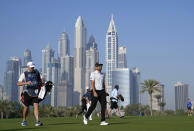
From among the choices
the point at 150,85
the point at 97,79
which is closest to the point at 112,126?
the point at 97,79

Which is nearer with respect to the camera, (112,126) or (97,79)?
(112,126)

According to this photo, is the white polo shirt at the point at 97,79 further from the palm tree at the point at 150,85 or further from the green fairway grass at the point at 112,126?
the palm tree at the point at 150,85

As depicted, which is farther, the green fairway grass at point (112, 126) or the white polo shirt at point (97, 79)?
the white polo shirt at point (97, 79)

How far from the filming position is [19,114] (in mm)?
83375

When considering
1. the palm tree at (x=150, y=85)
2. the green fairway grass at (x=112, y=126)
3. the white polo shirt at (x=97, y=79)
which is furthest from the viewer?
the palm tree at (x=150, y=85)

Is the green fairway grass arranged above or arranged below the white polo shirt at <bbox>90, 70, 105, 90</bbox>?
below

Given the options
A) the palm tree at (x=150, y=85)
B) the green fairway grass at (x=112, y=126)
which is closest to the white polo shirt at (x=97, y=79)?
the green fairway grass at (x=112, y=126)

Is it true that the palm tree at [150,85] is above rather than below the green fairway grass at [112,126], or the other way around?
above

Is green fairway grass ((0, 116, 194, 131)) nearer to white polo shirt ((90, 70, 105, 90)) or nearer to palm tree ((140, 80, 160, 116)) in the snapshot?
white polo shirt ((90, 70, 105, 90))

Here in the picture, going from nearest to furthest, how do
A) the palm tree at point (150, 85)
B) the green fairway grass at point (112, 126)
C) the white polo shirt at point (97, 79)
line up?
the green fairway grass at point (112, 126), the white polo shirt at point (97, 79), the palm tree at point (150, 85)

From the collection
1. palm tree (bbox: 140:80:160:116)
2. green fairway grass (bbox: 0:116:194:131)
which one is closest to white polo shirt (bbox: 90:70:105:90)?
green fairway grass (bbox: 0:116:194:131)

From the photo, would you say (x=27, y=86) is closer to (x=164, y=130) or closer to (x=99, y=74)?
(x=99, y=74)

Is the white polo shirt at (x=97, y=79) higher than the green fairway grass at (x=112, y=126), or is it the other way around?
the white polo shirt at (x=97, y=79)

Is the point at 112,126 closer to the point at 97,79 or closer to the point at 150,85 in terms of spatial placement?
the point at 97,79
